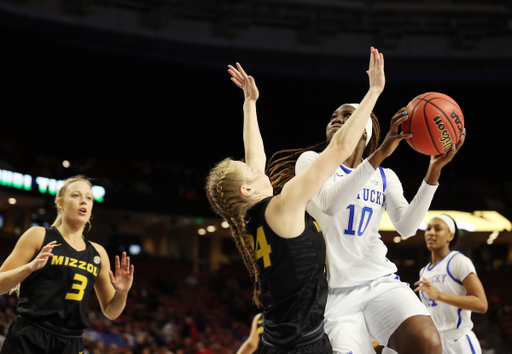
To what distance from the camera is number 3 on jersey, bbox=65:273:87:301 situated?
11.8 ft

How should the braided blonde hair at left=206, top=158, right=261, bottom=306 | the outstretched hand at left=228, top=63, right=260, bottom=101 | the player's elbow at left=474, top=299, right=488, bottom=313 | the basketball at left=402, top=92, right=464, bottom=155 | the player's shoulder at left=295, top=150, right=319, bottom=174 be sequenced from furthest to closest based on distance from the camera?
the player's elbow at left=474, top=299, right=488, bottom=313 < the outstretched hand at left=228, top=63, right=260, bottom=101 < the player's shoulder at left=295, top=150, right=319, bottom=174 < the basketball at left=402, top=92, right=464, bottom=155 < the braided blonde hair at left=206, top=158, right=261, bottom=306

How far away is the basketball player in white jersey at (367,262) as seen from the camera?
2822 millimetres

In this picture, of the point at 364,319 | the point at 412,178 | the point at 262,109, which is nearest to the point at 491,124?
the point at 412,178

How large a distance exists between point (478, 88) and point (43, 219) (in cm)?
1784

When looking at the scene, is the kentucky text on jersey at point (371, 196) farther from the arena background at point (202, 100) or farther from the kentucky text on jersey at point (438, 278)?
the arena background at point (202, 100)

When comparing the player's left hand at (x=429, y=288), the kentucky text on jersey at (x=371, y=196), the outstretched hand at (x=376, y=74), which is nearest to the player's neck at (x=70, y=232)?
the kentucky text on jersey at (x=371, y=196)

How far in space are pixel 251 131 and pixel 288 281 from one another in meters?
1.32

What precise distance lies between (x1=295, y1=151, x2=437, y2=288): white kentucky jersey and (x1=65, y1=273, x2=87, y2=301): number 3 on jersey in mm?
1784

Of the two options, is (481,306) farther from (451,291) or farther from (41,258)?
(41,258)

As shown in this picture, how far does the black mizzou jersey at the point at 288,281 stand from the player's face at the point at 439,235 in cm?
293

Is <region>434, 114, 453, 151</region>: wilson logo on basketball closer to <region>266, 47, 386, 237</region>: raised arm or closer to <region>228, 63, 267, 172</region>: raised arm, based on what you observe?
<region>266, 47, 386, 237</region>: raised arm

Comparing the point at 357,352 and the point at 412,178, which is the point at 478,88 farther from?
the point at 357,352

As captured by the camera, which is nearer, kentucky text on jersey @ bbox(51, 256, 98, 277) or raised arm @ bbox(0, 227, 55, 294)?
raised arm @ bbox(0, 227, 55, 294)

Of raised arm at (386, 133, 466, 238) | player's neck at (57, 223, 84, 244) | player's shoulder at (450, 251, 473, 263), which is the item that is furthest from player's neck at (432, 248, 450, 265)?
player's neck at (57, 223, 84, 244)
